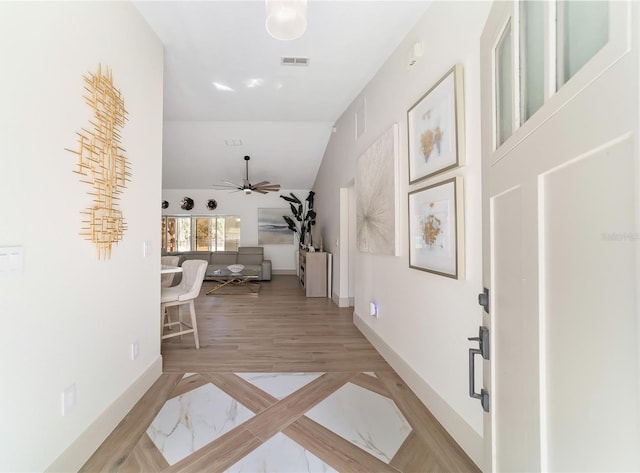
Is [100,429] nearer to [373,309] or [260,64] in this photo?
[373,309]

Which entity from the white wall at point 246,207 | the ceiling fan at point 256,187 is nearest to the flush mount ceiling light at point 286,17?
the ceiling fan at point 256,187

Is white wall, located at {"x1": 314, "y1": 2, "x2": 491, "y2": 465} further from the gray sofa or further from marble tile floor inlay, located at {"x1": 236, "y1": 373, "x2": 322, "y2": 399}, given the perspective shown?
the gray sofa

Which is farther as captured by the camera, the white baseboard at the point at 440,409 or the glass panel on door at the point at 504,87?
the white baseboard at the point at 440,409

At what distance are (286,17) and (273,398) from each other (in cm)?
244

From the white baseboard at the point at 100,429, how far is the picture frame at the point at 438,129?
253 centimetres

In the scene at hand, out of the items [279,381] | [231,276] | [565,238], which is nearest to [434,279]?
[565,238]

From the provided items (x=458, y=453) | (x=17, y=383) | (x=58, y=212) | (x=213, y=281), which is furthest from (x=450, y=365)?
(x=213, y=281)

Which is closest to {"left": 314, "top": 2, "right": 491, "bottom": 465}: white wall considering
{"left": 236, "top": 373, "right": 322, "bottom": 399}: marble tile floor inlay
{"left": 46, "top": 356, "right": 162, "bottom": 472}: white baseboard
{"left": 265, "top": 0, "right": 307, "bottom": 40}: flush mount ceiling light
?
{"left": 236, "top": 373, "right": 322, "bottom": 399}: marble tile floor inlay

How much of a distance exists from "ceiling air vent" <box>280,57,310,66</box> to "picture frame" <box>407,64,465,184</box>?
51.8 inches

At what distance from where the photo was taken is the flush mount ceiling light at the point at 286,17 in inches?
56.0

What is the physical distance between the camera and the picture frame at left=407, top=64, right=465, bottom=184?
1.59 metres

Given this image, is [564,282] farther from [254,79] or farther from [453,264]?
[254,79]

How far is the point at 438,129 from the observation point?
1783mm

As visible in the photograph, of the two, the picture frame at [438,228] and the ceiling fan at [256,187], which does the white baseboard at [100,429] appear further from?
the ceiling fan at [256,187]
